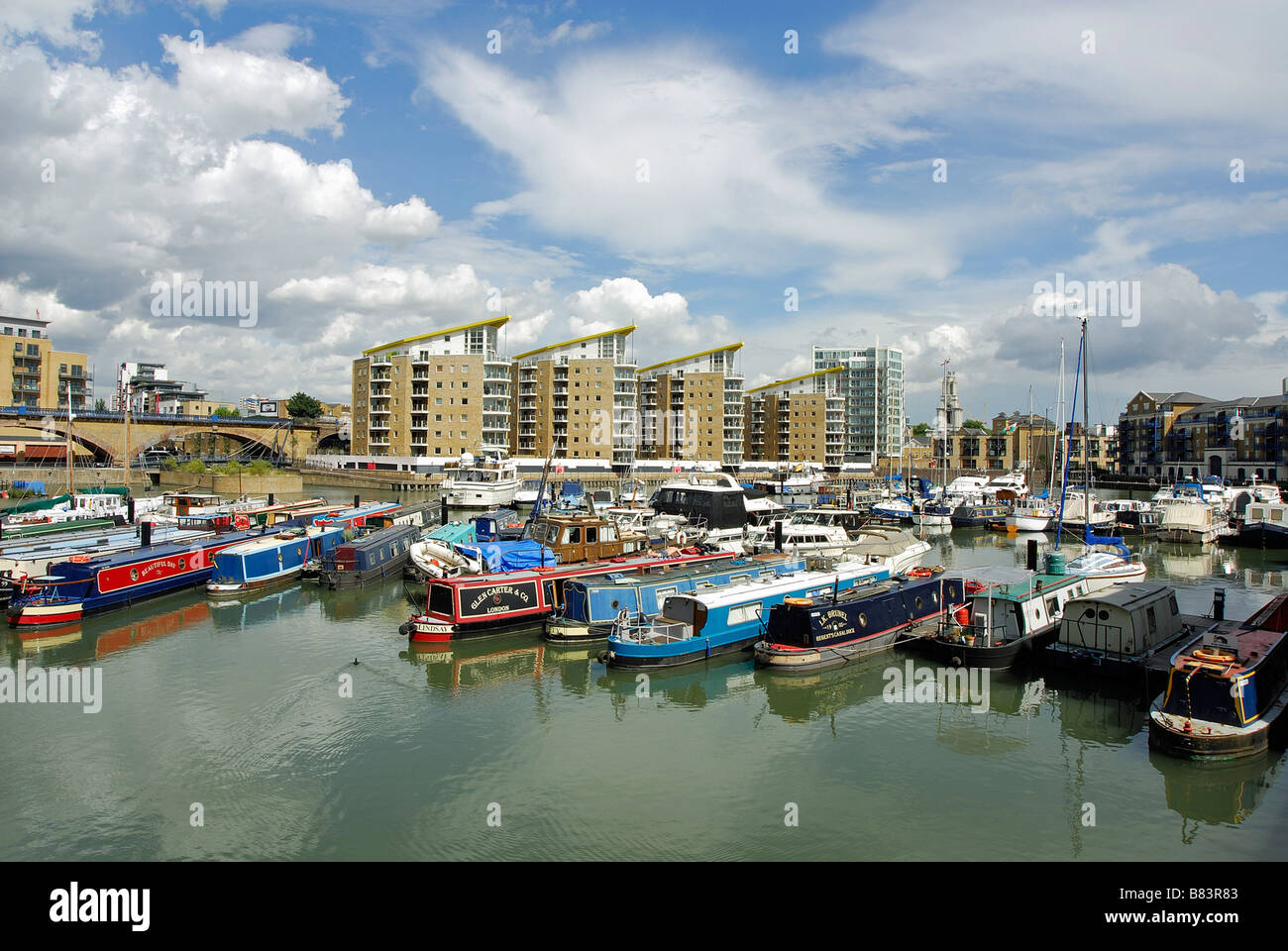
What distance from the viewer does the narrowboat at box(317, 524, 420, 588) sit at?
1228 inches

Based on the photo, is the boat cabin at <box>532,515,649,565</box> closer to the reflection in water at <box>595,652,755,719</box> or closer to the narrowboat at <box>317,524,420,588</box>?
the narrowboat at <box>317,524,420,588</box>

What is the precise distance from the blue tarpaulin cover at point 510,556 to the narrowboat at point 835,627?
8.83 metres

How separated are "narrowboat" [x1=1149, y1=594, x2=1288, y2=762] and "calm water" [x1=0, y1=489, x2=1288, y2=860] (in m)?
0.44

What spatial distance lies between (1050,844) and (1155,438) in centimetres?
13328

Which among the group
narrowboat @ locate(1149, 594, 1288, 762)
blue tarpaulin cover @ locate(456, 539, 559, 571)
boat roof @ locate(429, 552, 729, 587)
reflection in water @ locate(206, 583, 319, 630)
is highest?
blue tarpaulin cover @ locate(456, 539, 559, 571)

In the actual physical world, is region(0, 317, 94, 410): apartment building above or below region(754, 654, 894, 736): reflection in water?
above

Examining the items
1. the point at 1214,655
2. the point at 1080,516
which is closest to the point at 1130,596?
the point at 1214,655

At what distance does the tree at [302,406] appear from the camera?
130500mm

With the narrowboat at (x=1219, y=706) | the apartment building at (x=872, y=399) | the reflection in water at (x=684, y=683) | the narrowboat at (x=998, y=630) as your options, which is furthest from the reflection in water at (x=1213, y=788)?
the apartment building at (x=872, y=399)

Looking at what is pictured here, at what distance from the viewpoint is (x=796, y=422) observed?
122438 millimetres

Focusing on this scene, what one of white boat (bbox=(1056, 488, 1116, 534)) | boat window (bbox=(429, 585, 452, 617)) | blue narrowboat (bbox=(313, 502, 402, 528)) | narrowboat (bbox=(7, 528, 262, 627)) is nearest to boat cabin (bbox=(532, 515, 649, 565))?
boat window (bbox=(429, 585, 452, 617))

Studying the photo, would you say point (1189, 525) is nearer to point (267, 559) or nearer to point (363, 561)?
point (363, 561)
